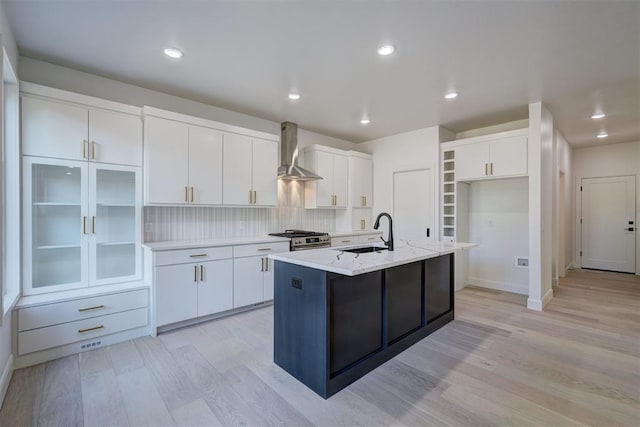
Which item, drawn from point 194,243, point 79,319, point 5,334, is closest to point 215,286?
point 194,243

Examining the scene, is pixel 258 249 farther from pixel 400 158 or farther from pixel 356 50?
pixel 400 158

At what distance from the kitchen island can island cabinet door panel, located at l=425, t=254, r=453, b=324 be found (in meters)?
0.32

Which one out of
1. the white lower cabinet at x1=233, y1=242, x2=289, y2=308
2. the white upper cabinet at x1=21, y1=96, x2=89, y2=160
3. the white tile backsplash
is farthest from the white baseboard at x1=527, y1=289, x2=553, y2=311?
the white upper cabinet at x1=21, y1=96, x2=89, y2=160

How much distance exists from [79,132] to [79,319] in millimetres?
1669

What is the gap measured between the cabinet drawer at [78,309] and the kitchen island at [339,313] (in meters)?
1.53

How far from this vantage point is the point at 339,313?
2.16 metres

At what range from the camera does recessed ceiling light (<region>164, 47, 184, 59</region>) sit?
2.53 metres

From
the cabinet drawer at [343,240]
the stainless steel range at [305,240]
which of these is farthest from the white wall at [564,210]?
the stainless steel range at [305,240]

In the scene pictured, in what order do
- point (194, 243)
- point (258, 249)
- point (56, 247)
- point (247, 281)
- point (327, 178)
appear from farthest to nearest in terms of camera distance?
point (327, 178) < point (258, 249) < point (247, 281) < point (194, 243) < point (56, 247)

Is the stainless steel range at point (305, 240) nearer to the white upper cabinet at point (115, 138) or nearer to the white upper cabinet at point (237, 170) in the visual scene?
the white upper cabinet at point (237, 170)

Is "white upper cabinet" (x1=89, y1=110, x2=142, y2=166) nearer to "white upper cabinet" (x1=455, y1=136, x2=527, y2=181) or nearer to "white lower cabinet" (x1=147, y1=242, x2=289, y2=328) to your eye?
"white lower cabinet" (x1=147, y1=242, x2=289, y2=328)

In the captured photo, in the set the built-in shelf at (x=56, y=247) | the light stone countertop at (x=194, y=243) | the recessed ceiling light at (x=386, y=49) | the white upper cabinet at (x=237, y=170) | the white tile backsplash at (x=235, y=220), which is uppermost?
the recessed ceiling light at (x=386, y=49)

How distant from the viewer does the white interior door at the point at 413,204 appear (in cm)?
493

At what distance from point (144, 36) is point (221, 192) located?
1770 mm
